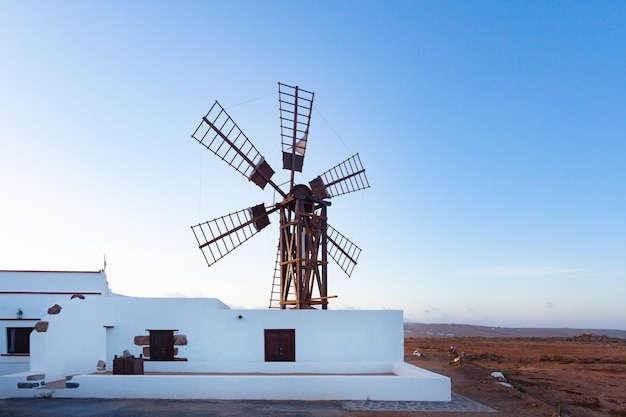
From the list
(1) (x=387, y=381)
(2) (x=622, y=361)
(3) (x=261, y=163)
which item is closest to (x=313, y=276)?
(3) (x=261, y=163)

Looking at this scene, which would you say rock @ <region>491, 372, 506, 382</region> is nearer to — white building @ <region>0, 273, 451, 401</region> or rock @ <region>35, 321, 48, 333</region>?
white building @ <region>0, 273, 451, 401</region>

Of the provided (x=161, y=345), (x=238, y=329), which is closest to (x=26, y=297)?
(x=161, y=345)

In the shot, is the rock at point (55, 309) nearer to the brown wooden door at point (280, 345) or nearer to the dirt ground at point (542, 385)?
the brown wooden door at point (280, 345)

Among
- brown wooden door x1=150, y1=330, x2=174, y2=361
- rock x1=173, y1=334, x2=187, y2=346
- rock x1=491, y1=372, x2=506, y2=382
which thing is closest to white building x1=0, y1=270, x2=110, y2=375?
brown wooden door x1=150, y1=330, x2=174, y2=361

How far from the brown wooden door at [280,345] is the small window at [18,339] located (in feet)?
24.9

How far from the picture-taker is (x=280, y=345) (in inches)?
618

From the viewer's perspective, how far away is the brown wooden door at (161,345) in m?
15.7

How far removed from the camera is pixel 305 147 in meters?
19.5

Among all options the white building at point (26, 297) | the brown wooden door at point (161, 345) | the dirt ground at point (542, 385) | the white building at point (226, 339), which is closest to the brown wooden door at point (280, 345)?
the white building at point (226, 339)

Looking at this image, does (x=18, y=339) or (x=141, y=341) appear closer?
(x=141, y=341)

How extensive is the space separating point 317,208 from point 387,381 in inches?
290

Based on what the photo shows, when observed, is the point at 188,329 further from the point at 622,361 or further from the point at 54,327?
the point at 622,361

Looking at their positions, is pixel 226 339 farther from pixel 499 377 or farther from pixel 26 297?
pixel 499 377

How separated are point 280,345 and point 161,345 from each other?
3.55m
